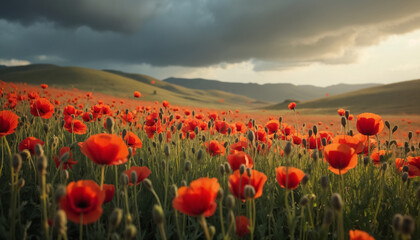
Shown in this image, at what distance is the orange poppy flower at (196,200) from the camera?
100cm

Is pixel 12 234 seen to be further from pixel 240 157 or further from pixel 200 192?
pixel 240 157

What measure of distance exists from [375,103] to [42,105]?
5024 centimetres

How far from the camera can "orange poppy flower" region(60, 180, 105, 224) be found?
104cm

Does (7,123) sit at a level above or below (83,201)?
above

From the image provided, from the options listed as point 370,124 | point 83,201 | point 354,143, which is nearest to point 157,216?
point 83,201

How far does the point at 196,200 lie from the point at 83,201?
54 centimetres

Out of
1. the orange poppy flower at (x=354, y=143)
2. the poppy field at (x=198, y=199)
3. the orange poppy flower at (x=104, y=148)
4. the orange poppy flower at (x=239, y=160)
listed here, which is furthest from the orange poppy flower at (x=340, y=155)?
the orange poppy flower at (x=104, y=148)

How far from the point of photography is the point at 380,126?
1979mm

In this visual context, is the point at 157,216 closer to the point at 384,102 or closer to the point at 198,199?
the point at 198,199

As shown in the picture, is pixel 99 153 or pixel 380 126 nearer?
pixel 99 153

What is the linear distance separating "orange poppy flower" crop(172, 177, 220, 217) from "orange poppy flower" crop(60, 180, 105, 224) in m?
0.37

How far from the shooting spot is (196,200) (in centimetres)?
100

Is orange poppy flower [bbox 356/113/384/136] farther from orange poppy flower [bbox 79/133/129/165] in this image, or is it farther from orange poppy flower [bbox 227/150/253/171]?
orange poppy flower [bbox 79/133/129/165]

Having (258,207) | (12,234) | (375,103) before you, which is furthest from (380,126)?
(375,103)
